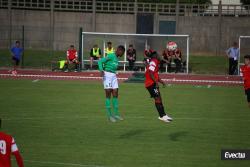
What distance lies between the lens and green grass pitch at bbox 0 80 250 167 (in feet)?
52.3

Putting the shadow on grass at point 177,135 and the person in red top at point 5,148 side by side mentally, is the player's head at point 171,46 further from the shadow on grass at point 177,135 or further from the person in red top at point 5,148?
the person in red top at point 5,148

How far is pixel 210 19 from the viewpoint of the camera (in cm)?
5128

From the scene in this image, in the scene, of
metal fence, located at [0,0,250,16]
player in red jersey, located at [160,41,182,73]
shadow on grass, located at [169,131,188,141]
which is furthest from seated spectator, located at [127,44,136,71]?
shadow on grass, located at [169,131,188,141]

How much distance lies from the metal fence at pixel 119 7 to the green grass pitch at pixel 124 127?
22.1 m

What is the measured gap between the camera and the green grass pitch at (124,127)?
15932mm

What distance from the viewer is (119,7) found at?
54.4 m

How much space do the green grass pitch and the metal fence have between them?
22070 millimetres

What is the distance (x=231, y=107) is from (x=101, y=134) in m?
7.99

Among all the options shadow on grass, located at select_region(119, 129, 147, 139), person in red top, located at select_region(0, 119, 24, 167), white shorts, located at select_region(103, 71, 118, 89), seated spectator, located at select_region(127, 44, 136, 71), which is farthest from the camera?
seated spectator, located at select_region(127, 44, 136, 71)

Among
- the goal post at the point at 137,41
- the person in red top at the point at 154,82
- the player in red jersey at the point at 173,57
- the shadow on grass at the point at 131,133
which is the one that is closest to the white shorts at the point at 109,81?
the shadow on grass at the point at 131,133

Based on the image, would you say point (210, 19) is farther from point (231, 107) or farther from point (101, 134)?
point (101, 134)

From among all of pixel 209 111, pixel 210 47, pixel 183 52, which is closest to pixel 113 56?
pixel 209 111

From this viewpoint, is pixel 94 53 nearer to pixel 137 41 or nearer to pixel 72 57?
pixel 72 57

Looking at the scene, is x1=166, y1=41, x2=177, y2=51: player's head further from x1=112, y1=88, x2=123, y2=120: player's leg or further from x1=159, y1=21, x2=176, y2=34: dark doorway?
x1=112, y1=88, x2=123, y2=120: player's leg
